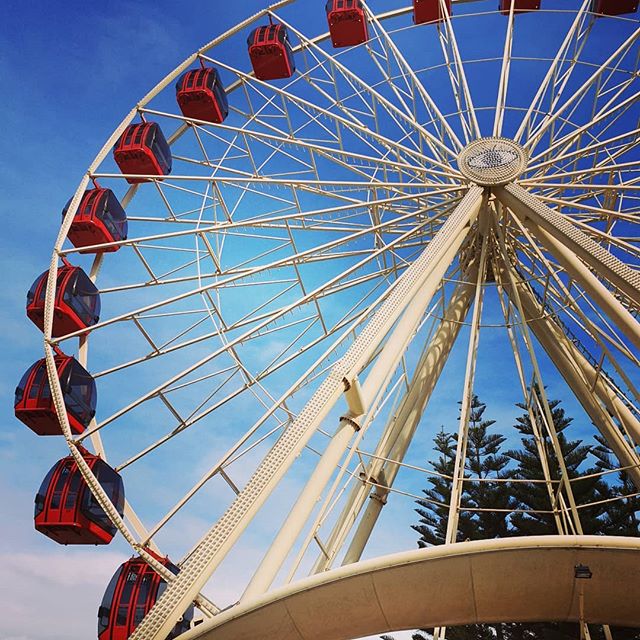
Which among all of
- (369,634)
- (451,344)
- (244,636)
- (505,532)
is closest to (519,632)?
(505,532)

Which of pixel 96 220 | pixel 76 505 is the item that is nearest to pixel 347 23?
pixel 96 220

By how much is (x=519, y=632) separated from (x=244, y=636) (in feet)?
69.3

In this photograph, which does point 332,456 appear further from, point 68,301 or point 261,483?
point 68,301

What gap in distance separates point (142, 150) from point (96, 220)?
2.16 meters

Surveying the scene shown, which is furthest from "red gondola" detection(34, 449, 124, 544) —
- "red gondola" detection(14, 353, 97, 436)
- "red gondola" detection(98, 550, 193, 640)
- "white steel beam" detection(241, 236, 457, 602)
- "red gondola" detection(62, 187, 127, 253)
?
"white steel beam" detection(241, 236, 457, 602)

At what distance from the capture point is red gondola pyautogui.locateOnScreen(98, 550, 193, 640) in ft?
38.1

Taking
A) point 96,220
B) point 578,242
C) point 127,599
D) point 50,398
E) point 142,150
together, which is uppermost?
point 142,150

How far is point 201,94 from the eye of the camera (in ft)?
56.5

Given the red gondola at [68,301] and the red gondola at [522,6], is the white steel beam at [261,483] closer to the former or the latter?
the red gondola at [68,301]

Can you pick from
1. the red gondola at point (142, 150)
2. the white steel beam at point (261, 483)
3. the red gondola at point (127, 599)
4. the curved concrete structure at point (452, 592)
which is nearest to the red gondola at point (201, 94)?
the red gondola at point (142, 150)

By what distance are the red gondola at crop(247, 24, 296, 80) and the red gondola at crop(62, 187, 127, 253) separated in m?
6.10

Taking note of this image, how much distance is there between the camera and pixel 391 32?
699 inches

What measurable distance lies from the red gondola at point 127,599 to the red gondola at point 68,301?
5101 mm

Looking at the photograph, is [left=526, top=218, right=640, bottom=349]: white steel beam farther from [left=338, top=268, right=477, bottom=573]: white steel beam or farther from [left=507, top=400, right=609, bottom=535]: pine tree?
[left=507, top=400, right=609, bottom=535]: pine tree
